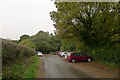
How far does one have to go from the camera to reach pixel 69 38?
15070 millimetres

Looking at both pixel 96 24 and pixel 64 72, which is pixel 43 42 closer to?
pixel 96 24

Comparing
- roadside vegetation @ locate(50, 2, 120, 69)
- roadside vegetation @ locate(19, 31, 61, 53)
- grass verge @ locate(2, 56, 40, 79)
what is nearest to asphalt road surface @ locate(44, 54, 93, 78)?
grass verge @ locate(2, 56, 40, 79)

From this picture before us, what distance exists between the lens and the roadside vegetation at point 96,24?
10188mm

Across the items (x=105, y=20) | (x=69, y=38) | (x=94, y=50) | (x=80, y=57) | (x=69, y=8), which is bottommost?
(x=80, y=57)

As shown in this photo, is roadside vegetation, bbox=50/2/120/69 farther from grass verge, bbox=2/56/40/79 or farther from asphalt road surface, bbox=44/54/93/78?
grass verge, bbox=2/56/40/79

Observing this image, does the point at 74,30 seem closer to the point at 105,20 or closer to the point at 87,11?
the point at 87,11

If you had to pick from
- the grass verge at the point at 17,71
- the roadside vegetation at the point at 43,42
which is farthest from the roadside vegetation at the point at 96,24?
the roadside vegetation at the point at 43,42

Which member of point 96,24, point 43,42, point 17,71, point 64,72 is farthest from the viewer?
point 43,42

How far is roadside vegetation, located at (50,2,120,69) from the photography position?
10188mm

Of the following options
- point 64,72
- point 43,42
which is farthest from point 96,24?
point 43,42

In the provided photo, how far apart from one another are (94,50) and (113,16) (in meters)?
6.24

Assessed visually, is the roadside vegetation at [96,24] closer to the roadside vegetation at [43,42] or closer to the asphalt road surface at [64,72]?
the asphalt road surface at [64,72]

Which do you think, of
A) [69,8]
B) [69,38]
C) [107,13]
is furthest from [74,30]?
[107,13]

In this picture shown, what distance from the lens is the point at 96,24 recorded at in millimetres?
11562
